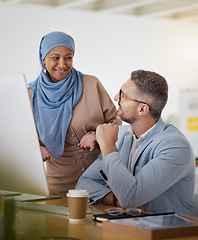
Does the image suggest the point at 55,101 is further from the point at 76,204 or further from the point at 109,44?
the point at 109,44

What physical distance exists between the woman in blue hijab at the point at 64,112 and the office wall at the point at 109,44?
462cm

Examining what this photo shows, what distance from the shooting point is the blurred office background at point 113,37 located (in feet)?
23.7

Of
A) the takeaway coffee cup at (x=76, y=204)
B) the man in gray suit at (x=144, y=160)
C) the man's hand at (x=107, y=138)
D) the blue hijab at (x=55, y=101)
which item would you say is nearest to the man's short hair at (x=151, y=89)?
the man in gray suit at (x=144, y=160)

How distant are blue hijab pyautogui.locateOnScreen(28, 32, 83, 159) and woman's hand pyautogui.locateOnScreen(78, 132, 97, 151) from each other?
0.17 meters

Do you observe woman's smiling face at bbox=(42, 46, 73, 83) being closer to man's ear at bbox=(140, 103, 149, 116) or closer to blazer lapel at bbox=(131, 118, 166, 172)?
man's ear at bbox=(140, 103, 149, 116)

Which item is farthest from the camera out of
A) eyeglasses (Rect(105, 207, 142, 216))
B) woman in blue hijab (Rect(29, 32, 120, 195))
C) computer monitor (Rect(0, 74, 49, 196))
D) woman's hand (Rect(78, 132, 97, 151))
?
woman in blue hijab (Rect(29, 32, 120, 195))

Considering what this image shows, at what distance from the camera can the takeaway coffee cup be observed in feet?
5.14

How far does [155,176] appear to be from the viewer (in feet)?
6.28

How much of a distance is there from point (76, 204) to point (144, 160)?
59cm

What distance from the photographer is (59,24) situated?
299 inches

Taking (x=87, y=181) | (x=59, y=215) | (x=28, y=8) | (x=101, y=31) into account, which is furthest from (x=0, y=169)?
(x=101, y=31)

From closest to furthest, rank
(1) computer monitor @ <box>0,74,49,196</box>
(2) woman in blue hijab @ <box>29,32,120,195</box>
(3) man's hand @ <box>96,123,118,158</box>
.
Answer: (1) computer monitor @ <box>0,74,49,196</box>, (3) man's hand @ <box>96,123,118,158</box>, (2) woman in blue hijab @ <box>29,32,120,195</box>

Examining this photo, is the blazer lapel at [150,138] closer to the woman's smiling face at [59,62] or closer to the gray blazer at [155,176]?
the gray blazer at [155,176]

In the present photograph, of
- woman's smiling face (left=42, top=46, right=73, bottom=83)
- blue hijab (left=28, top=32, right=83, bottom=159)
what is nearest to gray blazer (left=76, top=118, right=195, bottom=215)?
blue hijab (left=28, top=32, right=83, bottom=159)
